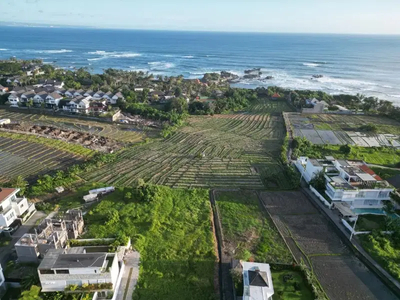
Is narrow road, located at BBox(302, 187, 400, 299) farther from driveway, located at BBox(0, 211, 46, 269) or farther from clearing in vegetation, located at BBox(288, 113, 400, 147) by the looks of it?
driveway, located at BBox(0, 211, 46, 269)

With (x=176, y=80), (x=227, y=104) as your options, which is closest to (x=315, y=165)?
(x=227, y=104)

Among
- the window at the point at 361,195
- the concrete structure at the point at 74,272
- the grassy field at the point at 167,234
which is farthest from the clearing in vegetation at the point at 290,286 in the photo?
the window at the point at 361,195

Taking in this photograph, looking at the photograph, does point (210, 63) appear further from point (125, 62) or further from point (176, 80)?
point (176, 80)

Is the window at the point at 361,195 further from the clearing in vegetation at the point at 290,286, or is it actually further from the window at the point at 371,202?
the clearing in vegetation at the point at 290,286

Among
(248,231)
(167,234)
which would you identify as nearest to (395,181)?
(248,231)

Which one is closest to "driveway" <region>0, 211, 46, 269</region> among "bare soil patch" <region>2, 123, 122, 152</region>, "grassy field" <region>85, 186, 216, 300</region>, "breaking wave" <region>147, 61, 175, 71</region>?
"grassy field" <region>85, 186, 216, 300</region>

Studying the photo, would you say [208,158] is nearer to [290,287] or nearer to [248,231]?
[248,231]
